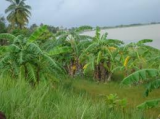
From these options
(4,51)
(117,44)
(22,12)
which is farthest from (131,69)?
(22,12)

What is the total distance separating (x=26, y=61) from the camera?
898cm

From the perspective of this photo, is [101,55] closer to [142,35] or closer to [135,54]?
[135,54]

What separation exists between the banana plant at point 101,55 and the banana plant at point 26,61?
4.44 meters

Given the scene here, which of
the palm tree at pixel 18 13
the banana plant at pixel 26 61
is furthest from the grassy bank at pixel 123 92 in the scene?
the palm tree at pixel 18 13

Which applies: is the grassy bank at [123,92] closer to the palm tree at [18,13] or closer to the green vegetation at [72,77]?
the green vegetation at [72,77]

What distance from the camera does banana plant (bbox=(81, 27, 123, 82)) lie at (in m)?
13.7

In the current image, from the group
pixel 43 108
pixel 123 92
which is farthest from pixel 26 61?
pixel 123 92

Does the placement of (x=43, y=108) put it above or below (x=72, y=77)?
above

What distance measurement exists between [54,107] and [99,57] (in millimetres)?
8655

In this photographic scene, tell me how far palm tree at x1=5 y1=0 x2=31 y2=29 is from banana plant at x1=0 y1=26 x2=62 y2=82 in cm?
3748

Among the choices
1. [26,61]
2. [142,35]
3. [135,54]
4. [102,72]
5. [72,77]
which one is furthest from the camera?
[142,35]

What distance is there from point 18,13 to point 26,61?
38249mm

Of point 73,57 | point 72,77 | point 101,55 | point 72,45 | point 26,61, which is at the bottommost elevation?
point 72,77

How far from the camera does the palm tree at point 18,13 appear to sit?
45844 millimetres
